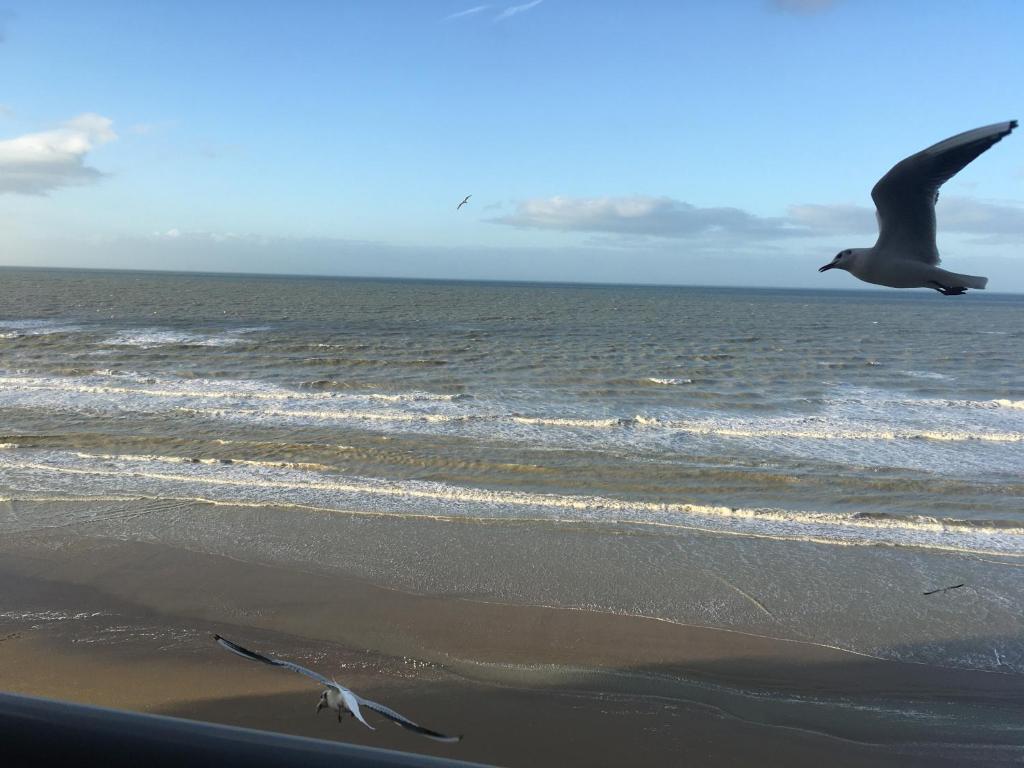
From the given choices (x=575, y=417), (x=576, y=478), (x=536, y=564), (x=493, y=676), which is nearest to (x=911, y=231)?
(x=493, y=676)

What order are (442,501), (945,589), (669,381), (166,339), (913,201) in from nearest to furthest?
(913,201), (945,589), (442,501), (669,381), (166,339)

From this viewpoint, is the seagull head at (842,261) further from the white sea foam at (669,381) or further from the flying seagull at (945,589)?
the white sea foam at (669,381)

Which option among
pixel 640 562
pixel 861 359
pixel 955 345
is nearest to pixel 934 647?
pixel 640 562

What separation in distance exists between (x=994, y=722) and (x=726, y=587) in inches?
104

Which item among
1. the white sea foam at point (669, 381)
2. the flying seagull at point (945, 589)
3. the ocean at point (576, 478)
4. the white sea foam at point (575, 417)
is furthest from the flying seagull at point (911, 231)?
the white sea foam at point (669, 381)

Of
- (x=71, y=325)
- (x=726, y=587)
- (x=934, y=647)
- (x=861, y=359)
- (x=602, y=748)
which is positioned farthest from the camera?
(x=71, y=325)

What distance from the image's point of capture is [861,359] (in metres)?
30.3

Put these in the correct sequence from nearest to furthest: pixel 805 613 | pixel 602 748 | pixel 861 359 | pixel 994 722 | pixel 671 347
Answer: pixel 602 748 → pixel 994 722 → pixel 805 613 → pixel 861 359 → pixel 671 347

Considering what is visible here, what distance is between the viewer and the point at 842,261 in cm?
499

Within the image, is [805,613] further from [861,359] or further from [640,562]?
[861,359]

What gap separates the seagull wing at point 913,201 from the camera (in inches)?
184

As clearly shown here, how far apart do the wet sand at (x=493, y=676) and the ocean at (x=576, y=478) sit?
0.55 m

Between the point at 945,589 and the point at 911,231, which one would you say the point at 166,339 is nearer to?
the point at 945,589

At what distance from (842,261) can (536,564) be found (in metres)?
4.69
